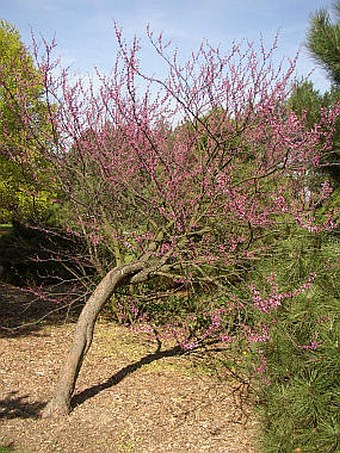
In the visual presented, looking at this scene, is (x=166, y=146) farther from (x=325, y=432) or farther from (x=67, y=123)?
(x=325, y=432)

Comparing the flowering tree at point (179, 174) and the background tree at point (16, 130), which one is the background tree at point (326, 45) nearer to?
the flowering tree at point (179, 174)

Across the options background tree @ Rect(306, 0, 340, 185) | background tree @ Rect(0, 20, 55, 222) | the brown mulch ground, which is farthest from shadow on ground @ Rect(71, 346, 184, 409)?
background tree @ Rect(306, 0, 340, 185)

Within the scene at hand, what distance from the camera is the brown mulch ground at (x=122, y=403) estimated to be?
3.51 meters

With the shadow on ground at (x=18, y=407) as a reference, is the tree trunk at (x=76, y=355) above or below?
above

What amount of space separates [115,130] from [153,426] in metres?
3.01

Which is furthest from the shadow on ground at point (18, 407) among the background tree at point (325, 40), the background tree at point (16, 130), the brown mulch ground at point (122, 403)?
the background tree at point (325, 40)

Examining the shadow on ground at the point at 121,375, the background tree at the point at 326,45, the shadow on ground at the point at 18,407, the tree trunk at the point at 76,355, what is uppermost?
the background tree at the point at 326,45

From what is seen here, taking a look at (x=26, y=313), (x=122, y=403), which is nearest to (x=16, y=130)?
(x=26, y=313)

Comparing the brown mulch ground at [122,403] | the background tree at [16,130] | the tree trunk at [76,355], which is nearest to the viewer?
the brown mulch ground at [122,403]

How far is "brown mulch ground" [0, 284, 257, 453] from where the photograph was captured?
138 inches

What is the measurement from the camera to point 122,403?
4.11 m

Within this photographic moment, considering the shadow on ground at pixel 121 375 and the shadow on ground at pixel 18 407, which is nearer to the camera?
the shadow on ground at pixel 18 407

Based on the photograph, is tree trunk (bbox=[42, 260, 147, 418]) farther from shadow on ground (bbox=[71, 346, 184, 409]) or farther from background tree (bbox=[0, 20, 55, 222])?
background tree (bbox=[0, 20, 55, 222])

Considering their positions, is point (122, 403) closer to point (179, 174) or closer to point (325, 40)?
point (179, 174)
